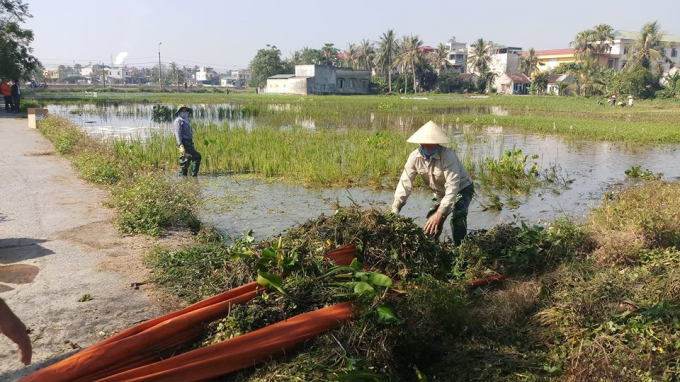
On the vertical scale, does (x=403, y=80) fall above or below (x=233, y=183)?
above

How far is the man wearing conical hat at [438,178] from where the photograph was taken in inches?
163

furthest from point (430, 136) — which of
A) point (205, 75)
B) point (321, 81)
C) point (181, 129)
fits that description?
point (205, 75)

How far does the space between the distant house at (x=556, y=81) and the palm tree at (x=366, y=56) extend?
74.9 ft

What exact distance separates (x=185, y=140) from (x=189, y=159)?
405 millimetres

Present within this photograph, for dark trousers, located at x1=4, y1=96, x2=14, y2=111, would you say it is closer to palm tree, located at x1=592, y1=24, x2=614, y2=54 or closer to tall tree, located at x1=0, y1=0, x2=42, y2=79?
tall tree, located at x1=0, y1=0, x2=42, y2=79

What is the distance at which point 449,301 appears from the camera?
9.82 ft

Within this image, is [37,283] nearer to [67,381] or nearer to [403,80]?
[67,381]

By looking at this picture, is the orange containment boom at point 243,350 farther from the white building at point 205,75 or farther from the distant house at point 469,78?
the white building at point 205,75

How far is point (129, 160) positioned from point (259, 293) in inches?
291

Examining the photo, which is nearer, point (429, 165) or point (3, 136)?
point (429, 165)

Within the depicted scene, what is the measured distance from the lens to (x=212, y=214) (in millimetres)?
6719

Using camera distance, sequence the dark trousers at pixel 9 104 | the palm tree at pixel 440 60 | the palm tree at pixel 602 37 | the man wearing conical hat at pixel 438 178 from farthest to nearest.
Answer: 1. the palm tree at pixel 440 60
2. the palm tree at pixel 602 37
3. the dark trousers at pixel 9 104
4. the man wearing conical hat at pixel 438 178

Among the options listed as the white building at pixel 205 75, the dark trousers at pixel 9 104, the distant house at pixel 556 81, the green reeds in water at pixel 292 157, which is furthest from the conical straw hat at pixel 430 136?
the white building at pixel 205 75

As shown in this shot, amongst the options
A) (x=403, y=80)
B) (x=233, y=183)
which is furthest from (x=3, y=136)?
(x=403, y=80)
